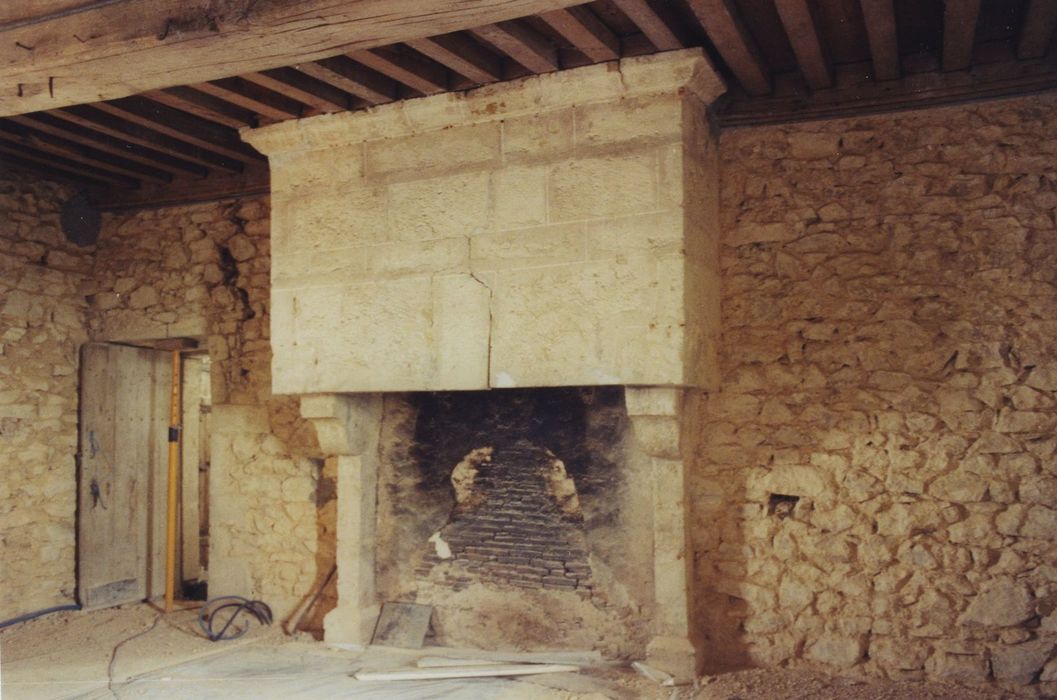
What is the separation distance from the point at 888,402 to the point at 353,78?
8.40 feet

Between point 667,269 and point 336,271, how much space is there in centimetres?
158

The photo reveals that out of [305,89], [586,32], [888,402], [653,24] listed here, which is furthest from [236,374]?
[888,402]

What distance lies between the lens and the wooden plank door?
5414 mm

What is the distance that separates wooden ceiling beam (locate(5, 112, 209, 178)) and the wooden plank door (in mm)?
1350

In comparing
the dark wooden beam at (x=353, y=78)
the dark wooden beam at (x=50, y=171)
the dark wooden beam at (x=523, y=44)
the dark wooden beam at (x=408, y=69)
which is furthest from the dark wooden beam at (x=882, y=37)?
the dark wooden beam at (x=50, y=171)

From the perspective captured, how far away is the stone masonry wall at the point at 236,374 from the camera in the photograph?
4.84 meters

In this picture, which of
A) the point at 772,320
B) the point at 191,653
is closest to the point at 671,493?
the point at 772,320

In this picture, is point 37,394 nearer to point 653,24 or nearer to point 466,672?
point 466,672

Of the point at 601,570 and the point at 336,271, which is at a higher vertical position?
the point at 336,271

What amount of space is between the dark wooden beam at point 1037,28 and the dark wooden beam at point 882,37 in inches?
17.1

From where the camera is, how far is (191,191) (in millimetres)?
5230

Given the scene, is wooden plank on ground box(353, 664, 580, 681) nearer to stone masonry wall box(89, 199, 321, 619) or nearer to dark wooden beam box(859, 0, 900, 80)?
stone masonry wall box(89, 199, 321, 619)

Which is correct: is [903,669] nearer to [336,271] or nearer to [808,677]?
[808,677]

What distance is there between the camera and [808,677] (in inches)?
141
